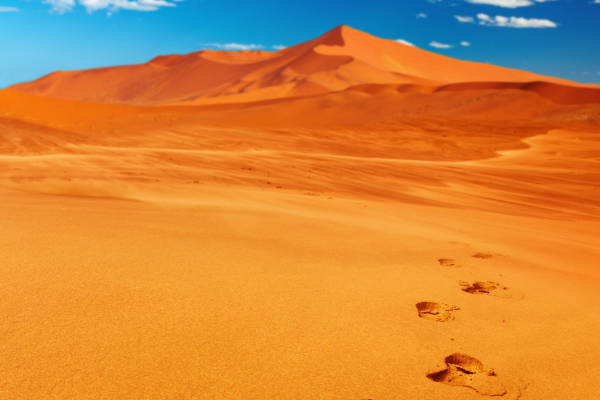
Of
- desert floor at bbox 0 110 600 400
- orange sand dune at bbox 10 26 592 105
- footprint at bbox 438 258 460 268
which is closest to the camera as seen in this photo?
desert floor at bbox 0 110 600 400

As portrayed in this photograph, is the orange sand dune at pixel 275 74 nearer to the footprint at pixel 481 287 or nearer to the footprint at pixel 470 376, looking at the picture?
the footprint at pixel 481 287

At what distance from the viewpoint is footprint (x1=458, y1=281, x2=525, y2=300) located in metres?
2.89

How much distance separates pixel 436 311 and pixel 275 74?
186 ft

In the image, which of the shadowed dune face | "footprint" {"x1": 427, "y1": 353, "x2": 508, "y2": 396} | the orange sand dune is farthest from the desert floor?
the orange sand dune

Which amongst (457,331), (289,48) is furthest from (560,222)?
(289,48)

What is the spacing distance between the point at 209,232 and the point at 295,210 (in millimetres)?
1616

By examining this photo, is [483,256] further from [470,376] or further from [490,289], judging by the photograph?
[470,376]

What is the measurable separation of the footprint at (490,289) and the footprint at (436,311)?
0.40m

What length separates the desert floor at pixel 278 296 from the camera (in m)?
1.78

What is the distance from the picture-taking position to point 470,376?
1897mm

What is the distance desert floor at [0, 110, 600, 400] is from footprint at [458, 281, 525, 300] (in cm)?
3

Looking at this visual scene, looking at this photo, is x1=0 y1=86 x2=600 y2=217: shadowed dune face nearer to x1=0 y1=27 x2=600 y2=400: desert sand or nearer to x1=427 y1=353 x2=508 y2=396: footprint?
x1=0 y1=27 x2=600 y2=400: desert sand

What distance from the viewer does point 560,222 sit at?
20.0ft

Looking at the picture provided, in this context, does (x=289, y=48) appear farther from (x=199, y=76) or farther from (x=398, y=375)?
(x=398, y=375)
